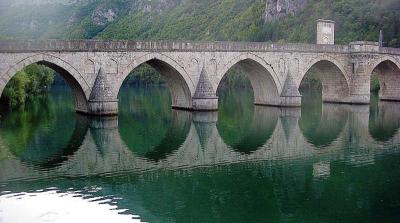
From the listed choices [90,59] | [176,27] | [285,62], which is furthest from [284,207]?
[176,27]

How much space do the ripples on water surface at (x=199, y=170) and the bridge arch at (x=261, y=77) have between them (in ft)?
23.4

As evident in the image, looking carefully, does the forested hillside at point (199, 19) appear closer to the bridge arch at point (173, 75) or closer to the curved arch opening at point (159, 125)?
the curved arch opening at point (159, 125)

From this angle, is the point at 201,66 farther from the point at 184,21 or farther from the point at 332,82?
the point at 184,21

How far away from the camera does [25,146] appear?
26.0 metres

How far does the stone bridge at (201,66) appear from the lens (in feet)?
114

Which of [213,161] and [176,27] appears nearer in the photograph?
[213,161]

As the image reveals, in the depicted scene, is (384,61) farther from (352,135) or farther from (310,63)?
(352,135)

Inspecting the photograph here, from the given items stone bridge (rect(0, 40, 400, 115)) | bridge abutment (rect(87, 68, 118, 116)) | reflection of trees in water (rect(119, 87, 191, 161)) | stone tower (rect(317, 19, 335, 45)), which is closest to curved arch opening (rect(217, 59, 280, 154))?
stone bridge (rect(0, 40, 400, 115))

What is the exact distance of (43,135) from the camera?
3008 cm

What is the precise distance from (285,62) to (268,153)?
69.5 feet

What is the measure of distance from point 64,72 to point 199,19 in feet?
302

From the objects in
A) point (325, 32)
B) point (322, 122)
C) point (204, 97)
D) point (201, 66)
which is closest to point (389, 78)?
point (325, 32)

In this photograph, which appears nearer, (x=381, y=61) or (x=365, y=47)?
(x=365, y=47)

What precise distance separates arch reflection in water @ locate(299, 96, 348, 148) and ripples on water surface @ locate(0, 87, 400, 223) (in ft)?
0.32
